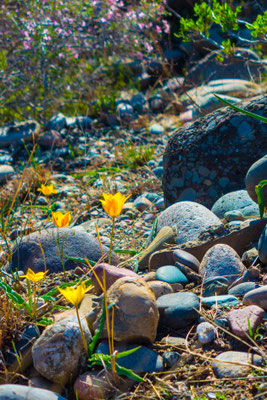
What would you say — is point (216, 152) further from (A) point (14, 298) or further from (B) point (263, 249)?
(A) point (14, 298)

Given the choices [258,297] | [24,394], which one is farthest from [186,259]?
[24,394]

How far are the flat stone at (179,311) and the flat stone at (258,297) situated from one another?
0.74ft

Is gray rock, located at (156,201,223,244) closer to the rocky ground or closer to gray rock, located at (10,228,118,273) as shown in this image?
the rocky ground

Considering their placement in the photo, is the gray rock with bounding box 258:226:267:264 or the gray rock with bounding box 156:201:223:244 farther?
the gray rock with bounding box 156:201:223:244

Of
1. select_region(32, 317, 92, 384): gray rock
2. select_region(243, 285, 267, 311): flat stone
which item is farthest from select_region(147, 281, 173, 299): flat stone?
select_region(32, 317, 92, 384): gray rock

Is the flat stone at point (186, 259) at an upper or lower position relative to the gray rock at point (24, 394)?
lower

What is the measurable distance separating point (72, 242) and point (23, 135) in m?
4.11

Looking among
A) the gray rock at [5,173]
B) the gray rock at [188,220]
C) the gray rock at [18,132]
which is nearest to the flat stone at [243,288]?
the gray rock at [188,220]

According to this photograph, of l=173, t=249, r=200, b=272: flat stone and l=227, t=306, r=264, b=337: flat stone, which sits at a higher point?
l=227, t=306, r=264, b=337: flat stone

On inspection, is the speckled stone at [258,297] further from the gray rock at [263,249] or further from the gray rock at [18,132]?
the gray rock at [18,132]

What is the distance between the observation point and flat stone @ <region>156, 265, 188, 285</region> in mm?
2375

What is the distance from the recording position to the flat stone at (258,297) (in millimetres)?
1945

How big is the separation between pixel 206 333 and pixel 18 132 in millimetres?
5513

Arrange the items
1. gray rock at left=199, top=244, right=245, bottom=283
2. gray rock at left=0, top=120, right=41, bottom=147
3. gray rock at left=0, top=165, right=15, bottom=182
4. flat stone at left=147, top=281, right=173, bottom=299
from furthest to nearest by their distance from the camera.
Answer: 1. gray rock at left=0, top=120, right=41, bottom=147
2. gray rock at left=0, top=165, right=15, bottom=182
3. gray rock at left=199, top=244, right=245, bottom=283
4. flat stone at left=147, top=281, right=173, bottom=299
